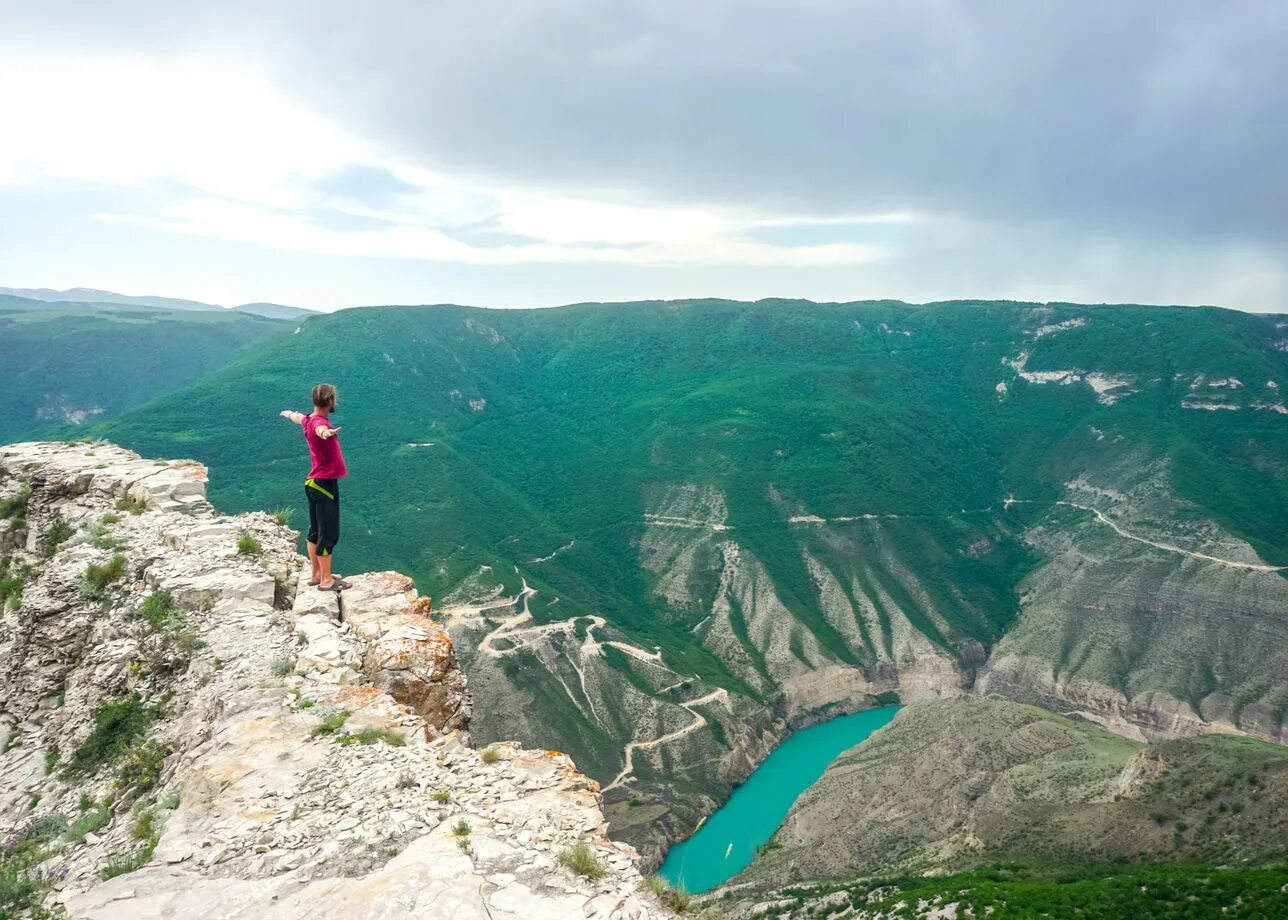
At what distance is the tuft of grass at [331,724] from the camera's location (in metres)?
7.51

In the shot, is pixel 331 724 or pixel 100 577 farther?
pixel 100 577

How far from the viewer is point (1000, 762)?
154ft

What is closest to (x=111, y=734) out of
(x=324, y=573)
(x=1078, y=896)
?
(x=324, y=573)

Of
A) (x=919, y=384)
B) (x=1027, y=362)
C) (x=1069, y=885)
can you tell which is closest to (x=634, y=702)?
(x=1069, y=885)

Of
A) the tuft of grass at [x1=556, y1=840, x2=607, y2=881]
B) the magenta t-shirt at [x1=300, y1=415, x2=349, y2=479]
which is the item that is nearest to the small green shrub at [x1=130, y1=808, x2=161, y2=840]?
the tuft of grass at [x1=556, y1=840, x2=607, y2=881]

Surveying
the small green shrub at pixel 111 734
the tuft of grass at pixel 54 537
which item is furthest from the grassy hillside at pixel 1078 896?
the tuft of grass at pixel 54 537

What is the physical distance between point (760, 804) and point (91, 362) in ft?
539

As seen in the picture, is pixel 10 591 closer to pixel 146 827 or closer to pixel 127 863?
pixel 146 827

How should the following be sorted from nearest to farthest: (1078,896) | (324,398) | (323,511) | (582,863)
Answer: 1. (582,863)
2. (324,398)
3. (323,511)
4. (1078,896)

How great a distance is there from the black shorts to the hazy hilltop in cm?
5150

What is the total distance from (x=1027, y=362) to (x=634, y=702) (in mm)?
120833

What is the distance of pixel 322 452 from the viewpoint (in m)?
10.3

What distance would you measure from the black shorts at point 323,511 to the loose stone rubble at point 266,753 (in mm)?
956

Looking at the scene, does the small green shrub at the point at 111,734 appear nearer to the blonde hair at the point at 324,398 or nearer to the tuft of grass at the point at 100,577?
the tuft of grass at the point at 100,577
